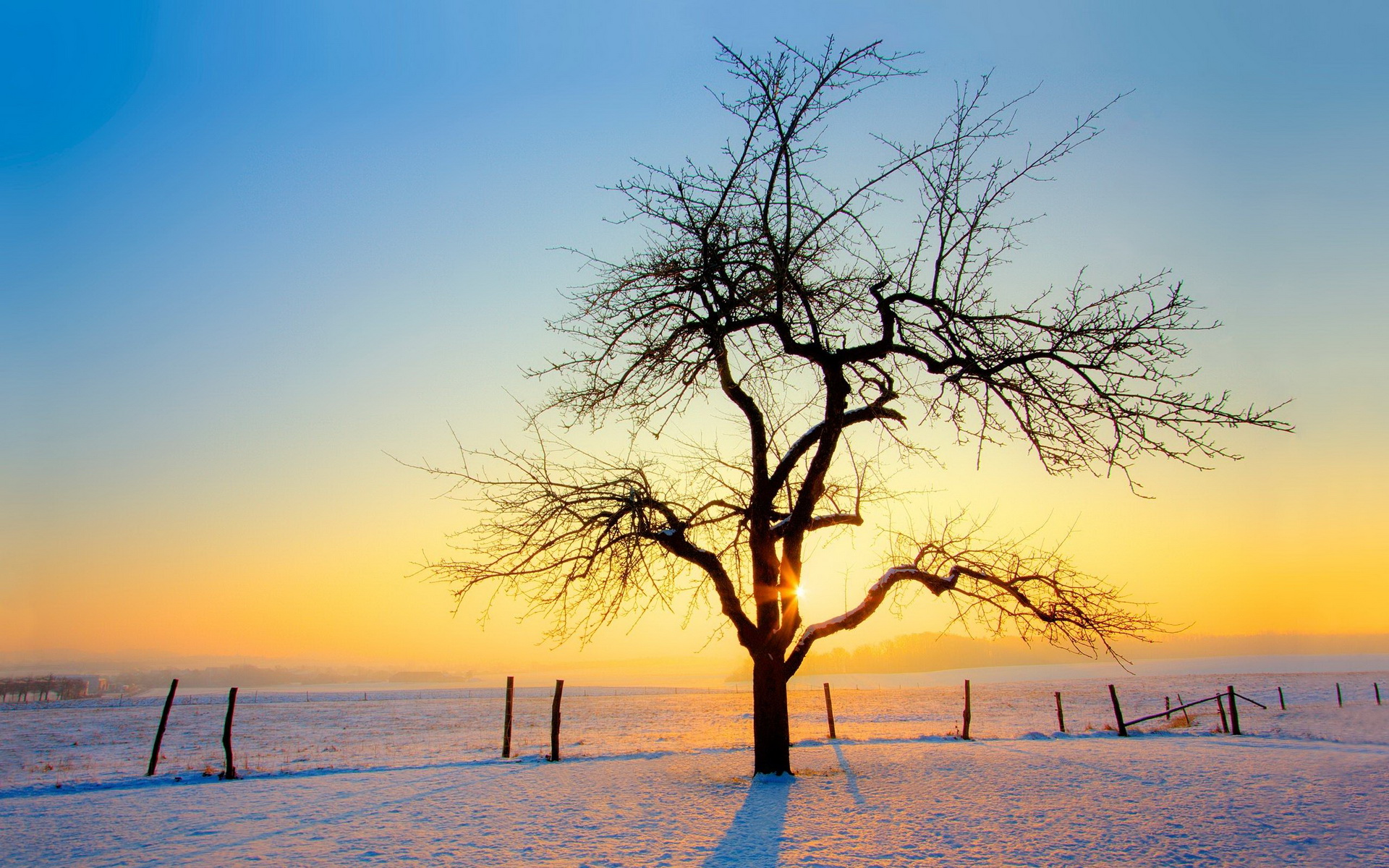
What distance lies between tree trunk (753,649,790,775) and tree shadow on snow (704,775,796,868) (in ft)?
2.18

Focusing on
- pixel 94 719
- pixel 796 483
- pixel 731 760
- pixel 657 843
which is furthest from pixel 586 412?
pixel 94 719

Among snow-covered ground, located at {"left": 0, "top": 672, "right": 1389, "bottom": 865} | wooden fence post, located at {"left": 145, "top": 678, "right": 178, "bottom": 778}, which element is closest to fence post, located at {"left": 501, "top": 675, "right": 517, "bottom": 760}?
snow-covered ground, located at {"left": 0, "top": 672, "right": 1389, "bottom": 865}

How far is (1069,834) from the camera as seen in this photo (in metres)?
7.45

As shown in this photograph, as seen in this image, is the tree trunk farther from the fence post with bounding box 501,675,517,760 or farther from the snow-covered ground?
the fence post with bounding box 501,675,517,760

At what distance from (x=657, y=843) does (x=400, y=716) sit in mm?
48979

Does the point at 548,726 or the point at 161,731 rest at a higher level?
the point at 161,731

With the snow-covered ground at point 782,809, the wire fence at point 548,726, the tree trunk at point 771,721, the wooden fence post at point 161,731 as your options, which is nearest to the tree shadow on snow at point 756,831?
the snow-covered ground at point 782,809

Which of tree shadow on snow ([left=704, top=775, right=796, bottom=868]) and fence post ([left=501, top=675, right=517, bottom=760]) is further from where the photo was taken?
fence post ([left=501, top=675, right=517, bottom=760])

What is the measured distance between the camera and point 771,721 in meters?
11.3

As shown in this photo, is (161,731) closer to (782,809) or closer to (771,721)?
(771,721)

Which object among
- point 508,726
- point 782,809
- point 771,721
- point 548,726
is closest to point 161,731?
point 508,726

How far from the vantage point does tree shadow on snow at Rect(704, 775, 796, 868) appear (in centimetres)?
671

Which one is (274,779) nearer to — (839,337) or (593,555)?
(593,555)

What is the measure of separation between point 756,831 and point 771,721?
3.64m
